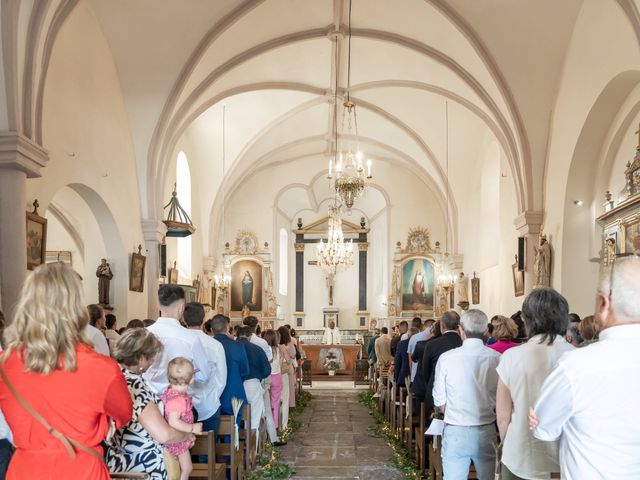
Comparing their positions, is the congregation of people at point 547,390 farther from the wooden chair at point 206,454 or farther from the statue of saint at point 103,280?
the statue of saint at point 103,280

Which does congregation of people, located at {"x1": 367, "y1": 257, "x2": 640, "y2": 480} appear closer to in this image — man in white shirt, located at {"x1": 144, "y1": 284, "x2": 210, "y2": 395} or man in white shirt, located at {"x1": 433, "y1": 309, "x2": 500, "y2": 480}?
man in white shirt, located at {"x1": 433, "y1": 309, "x2": 500, "y2": 480}

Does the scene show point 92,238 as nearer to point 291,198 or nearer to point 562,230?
point 562,230

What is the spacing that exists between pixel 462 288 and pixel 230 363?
1476 centimetres

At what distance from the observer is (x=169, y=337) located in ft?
16.4

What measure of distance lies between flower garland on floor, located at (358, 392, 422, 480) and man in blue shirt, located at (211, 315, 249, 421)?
2.06m

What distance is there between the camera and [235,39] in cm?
1296

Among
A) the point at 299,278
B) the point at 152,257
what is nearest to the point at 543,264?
the point at 152,257

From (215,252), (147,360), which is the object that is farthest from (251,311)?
(147,360)

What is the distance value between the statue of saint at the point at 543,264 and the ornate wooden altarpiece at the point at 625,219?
4.94ft

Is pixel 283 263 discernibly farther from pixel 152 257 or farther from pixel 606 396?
pixel 606 396

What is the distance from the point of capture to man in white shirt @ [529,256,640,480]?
2.27 meters

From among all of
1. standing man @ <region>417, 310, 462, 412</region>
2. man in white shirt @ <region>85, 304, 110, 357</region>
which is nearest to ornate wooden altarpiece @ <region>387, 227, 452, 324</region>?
man in white shirt @ <region>85, 304, 110, 357</region>

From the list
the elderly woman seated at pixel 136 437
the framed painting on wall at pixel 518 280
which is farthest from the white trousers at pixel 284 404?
the elderly woman seated at pixel 136 437

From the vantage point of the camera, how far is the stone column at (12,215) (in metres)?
7.82
